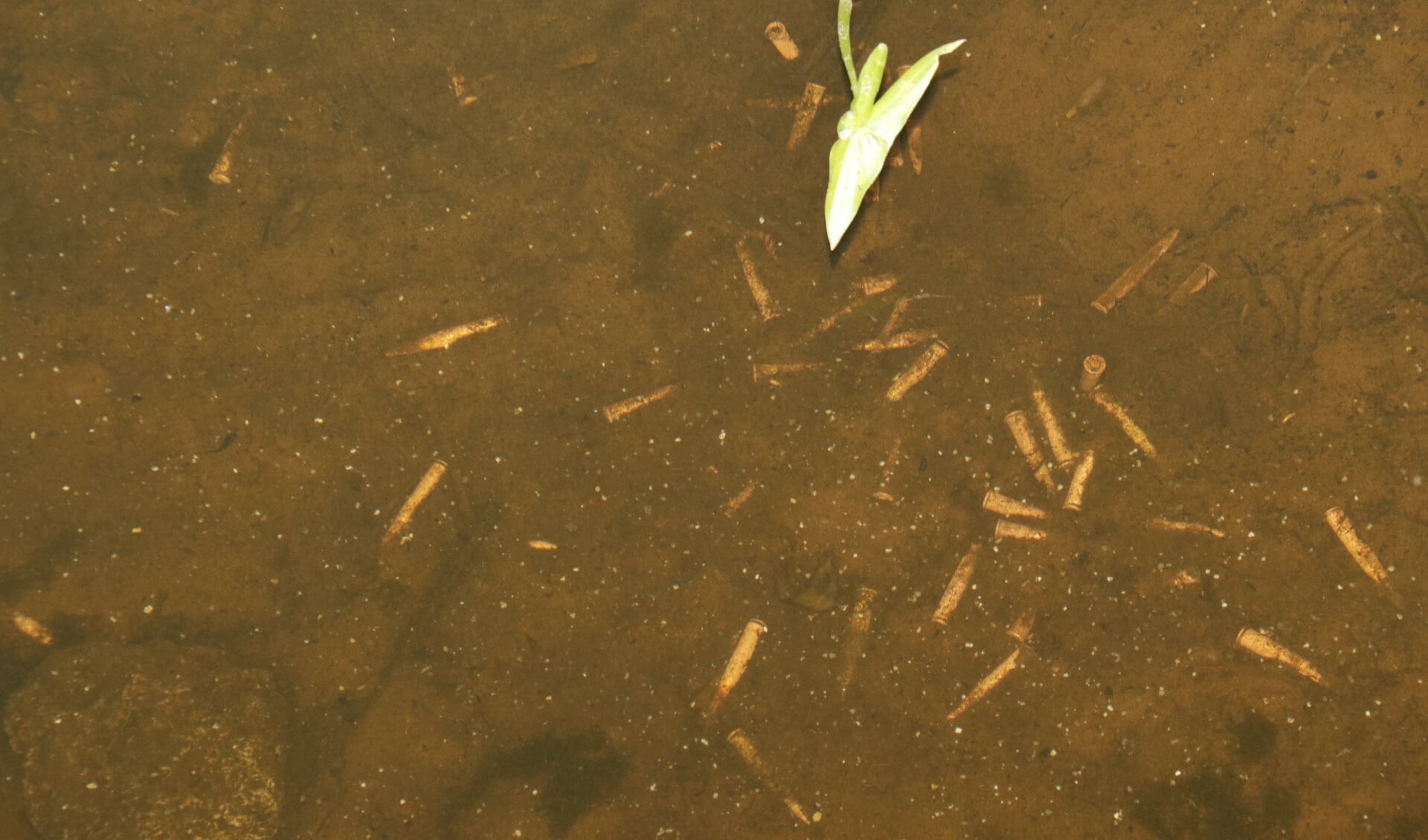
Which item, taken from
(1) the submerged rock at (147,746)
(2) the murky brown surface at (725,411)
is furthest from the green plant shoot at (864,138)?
(1) the submerged rock at (147,746)

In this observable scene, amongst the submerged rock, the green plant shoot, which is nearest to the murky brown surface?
the submerged rock

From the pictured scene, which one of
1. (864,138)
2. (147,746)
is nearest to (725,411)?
(864,138)

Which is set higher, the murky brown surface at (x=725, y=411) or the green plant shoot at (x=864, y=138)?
the green plant shoot at (x=864, y=138)

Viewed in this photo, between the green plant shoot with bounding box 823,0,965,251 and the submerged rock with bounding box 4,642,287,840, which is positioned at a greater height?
the green plant shoot with bounding box 823,0,965,251

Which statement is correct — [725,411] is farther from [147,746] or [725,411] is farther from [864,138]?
[147,746]

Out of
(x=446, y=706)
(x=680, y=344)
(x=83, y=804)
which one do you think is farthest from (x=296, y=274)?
(x=83, y=804)

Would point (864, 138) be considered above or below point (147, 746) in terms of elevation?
above

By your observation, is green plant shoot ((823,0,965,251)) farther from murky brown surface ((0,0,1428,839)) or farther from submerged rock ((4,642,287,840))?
submerged rock ((4,642,287,840))

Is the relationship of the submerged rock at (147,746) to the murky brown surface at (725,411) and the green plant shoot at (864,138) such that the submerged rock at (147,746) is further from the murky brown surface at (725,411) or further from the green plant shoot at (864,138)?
the green plant shoot at (864,138)

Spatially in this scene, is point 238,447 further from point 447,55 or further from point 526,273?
point 447,55
